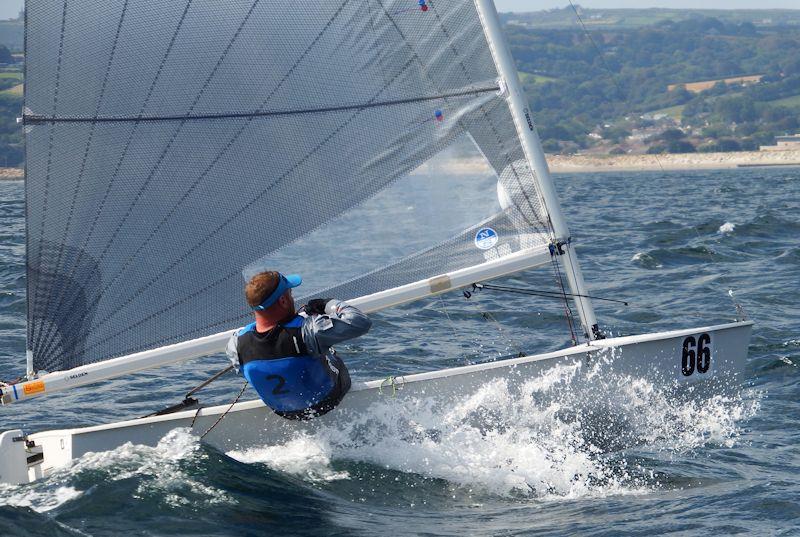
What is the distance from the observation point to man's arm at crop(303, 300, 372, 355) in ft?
14.1

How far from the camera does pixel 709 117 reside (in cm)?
9581

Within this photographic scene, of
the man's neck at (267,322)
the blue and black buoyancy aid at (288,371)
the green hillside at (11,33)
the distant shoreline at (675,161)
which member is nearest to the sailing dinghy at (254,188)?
the blue and black buoyancy aid at (288,371)

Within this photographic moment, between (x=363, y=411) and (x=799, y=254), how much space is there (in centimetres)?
804

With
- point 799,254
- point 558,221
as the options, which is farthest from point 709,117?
point 558,221

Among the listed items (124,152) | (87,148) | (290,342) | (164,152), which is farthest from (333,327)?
(87,148)

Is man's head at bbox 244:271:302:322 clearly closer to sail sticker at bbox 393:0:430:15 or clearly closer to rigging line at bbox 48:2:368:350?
rigging line at bbox 48:2:368:350

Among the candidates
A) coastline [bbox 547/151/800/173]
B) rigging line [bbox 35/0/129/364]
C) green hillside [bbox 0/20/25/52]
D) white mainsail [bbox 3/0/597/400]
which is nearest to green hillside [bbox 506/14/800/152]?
coastline [bbox 547/151/800/173]

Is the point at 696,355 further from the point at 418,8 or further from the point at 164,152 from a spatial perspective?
the point at 164,152

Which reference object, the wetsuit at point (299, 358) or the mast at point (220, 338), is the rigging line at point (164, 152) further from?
the wetsuit at point (299, 358)

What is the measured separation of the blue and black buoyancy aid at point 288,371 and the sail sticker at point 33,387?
1020 millimetres

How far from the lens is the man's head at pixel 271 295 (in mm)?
4352

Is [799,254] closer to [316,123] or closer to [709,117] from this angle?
[316,123]

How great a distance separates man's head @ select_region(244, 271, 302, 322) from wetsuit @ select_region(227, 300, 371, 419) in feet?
0.18

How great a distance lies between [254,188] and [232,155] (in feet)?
0.59
